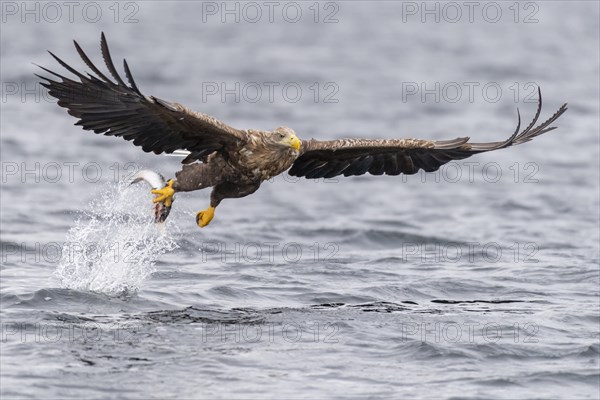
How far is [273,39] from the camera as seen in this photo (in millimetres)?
40125

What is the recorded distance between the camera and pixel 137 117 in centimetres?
1212

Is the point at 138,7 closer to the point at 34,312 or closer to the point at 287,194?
the point at 287,194

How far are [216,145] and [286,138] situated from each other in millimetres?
664

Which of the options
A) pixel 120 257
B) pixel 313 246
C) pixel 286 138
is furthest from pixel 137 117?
pixel 313 246

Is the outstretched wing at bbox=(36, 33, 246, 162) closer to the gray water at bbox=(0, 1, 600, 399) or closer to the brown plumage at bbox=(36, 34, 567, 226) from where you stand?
the brown plumage at bbox=(36, 34, 567, 226)

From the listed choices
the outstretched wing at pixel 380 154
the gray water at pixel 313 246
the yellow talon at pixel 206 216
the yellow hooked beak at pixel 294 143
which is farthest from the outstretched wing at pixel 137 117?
the outstretched wing at pixel 380 154

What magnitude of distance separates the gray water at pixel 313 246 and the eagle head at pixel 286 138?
151 cm

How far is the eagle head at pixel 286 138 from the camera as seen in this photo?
12516 mm

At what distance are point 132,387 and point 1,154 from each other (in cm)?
1302

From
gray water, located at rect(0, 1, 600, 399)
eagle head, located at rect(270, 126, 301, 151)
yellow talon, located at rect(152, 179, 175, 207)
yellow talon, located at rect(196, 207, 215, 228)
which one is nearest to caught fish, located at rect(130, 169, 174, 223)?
yellow talon, located at rect(152, 179, 175, 207)

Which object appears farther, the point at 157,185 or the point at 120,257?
the point at 120,257

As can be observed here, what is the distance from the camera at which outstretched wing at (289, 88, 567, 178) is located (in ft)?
45.0

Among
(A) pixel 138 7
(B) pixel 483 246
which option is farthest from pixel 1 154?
(A) pixel 138 7

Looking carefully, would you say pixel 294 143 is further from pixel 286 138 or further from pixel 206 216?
pixel 206 216
